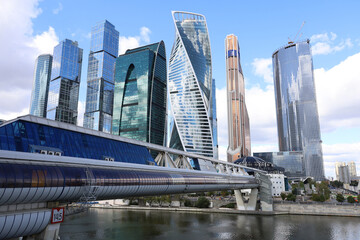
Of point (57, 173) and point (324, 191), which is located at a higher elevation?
point (57, 173)

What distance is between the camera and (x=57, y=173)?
26.3 meters

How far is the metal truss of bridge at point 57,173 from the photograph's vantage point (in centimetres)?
2308

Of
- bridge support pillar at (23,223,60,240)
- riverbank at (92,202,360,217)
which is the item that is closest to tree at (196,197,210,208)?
riverbank at (92,202,360,217)

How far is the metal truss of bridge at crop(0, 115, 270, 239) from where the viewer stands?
23078 mm

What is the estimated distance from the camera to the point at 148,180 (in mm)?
38625

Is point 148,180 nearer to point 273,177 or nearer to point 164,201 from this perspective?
point 164,201

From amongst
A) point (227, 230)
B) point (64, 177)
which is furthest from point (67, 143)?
point (227, 230)

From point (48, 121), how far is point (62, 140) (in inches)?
→ 119

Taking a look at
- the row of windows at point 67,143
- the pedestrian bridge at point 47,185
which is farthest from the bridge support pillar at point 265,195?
the pedestrian bridge at point 47,185

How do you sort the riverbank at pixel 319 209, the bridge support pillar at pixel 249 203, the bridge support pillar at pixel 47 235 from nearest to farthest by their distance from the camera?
1. the bridge support pillar at pixel 47 235
2. the riverbank at pixel 319 209
3. the bridge support pillar at pixel 249 203

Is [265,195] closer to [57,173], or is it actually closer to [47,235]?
[47,235]

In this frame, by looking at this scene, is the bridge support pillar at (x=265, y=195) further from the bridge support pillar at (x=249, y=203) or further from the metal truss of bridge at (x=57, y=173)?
the metal truss of bridge at (x=57, y=173)

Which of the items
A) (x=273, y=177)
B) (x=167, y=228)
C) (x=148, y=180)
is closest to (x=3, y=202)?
(x=148, y=180)

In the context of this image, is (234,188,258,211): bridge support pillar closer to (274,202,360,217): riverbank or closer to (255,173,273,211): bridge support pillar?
(255,173,273,211): bridge support pillar
